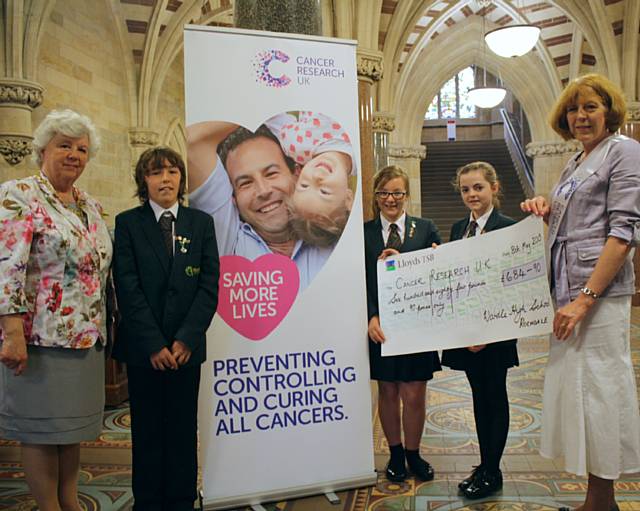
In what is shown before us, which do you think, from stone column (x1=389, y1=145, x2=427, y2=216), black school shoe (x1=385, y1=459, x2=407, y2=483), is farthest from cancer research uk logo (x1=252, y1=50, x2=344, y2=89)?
stone column (x1=389, y1=145, x2=427, y2=216)

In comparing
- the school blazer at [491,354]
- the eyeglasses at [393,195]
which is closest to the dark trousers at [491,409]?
the school blazer at [491,354]

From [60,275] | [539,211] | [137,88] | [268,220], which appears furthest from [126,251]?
[137,88]

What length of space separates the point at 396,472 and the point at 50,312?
191cm

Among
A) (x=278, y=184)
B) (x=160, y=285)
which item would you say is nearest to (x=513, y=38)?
(x=278, y=184)

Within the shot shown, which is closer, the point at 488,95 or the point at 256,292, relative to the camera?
the point at 256,292

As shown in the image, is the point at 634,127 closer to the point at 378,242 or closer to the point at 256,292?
the point at 378,242

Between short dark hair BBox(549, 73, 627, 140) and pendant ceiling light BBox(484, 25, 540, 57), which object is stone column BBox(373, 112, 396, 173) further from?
short dark hair BBox(549, 73, 627, 140)

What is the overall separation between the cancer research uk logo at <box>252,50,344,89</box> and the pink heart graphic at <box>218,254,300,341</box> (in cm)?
82

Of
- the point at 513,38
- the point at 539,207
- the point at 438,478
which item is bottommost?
the point at 438,478

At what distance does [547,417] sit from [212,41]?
217 cm

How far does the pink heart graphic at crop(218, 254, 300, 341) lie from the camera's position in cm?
283

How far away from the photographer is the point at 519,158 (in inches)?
826

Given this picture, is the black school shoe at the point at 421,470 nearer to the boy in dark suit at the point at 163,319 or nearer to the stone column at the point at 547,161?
the boy in dark suit at the point at 163,319

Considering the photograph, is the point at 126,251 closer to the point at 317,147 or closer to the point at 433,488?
the point at 317,147
